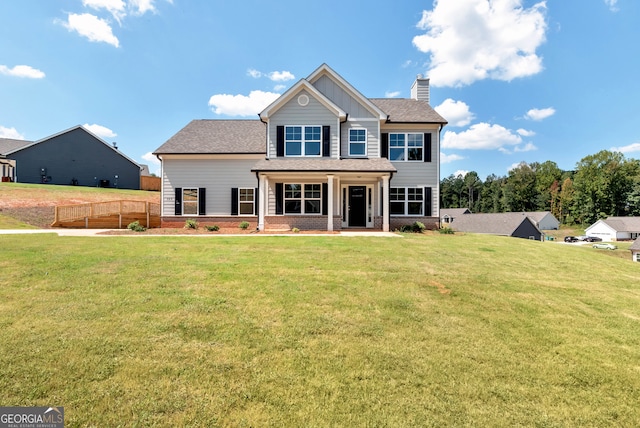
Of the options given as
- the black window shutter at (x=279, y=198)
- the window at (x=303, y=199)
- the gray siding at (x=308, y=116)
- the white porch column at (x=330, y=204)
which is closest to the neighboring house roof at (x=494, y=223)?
the window at (x=303, y=199)

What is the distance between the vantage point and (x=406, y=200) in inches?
677

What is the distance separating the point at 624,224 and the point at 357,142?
6801 cm

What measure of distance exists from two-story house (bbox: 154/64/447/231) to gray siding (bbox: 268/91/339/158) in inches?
2.1

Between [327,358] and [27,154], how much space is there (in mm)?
40823

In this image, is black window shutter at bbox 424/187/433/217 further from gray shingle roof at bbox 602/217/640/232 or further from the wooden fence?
gray shingle roof at bbox 602/217/640/232

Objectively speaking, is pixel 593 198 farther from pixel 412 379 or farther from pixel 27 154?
pixel 27 154

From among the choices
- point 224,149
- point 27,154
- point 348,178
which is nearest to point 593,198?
point 348,178

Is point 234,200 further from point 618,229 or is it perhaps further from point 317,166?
point 618,229

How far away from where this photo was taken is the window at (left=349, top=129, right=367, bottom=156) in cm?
1662

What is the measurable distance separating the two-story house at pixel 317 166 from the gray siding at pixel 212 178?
0.20ft

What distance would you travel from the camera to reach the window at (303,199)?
16.4 meters

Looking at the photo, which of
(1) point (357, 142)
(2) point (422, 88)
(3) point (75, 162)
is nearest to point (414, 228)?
(1) point (357, 142)

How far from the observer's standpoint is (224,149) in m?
17.9

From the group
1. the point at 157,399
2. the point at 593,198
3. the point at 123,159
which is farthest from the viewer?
the point at 593,198
